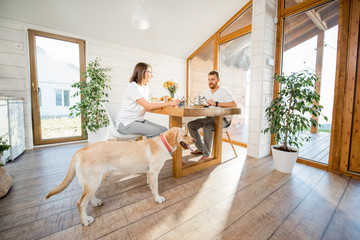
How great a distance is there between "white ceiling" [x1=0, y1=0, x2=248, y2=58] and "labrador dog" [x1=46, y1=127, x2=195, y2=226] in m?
2.57

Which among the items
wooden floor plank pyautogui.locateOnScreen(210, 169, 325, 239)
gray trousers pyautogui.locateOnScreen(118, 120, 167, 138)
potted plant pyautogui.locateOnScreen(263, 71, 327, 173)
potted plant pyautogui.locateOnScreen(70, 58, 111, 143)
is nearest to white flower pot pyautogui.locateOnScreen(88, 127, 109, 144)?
potted plant pyautogui.locateOnScreen(70, 58, 111, 143)

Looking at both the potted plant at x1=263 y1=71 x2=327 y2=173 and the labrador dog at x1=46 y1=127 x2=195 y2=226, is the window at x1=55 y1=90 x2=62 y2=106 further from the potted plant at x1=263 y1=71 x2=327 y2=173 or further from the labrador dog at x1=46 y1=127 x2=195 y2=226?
the potted plant at x1=263 y1=71 x2=327 y2=173

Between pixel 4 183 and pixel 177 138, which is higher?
pixel 177 138

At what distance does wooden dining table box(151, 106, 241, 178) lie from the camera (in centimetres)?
151

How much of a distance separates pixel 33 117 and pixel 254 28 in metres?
4.11

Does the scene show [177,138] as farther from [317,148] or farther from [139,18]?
[317,148]

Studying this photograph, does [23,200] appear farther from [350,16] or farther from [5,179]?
[350,16]

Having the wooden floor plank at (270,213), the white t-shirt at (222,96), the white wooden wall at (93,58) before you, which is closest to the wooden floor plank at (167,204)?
the wooden floor plank at (270,213)

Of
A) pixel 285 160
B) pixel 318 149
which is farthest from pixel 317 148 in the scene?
pixel 285 160

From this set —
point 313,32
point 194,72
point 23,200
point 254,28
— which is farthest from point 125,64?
point 313,32

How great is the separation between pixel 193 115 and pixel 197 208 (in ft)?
2.67

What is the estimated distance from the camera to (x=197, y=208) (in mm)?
1256

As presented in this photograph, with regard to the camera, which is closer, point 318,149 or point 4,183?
point 4,183

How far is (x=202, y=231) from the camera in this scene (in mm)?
1030
